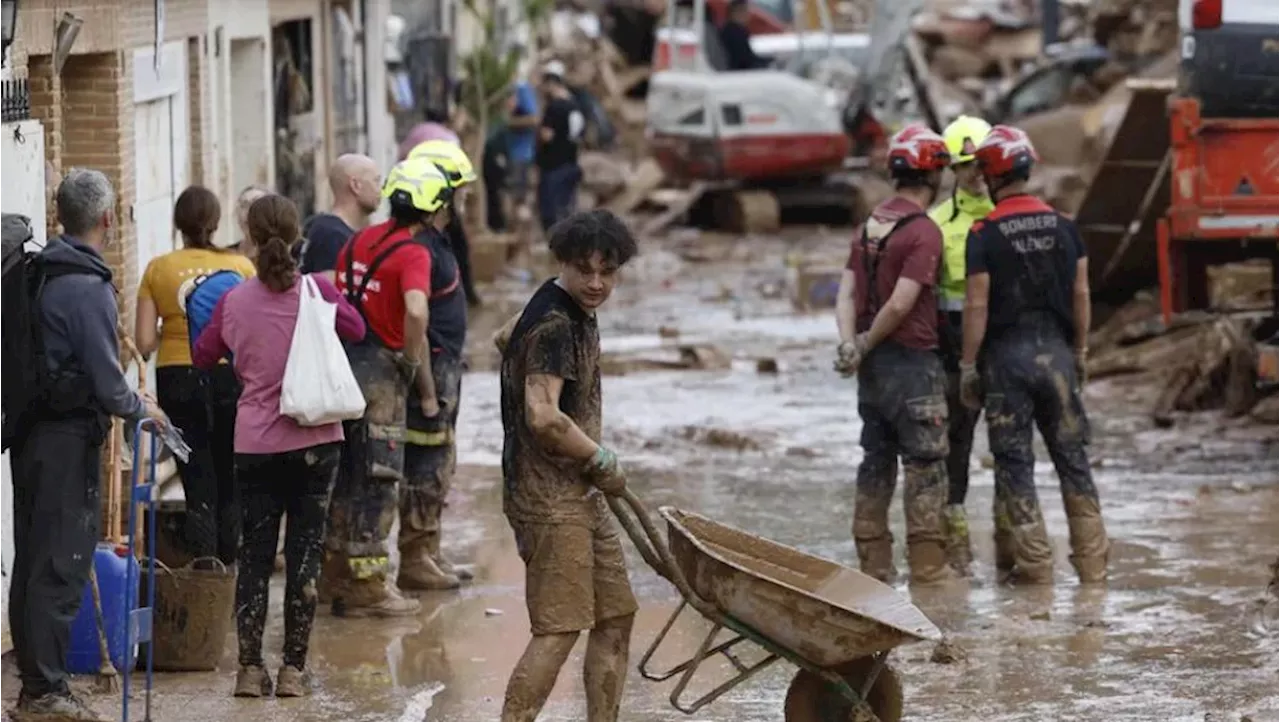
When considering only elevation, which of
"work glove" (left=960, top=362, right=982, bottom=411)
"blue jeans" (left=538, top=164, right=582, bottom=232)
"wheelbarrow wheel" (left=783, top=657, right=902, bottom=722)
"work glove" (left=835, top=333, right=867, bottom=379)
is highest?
"work glove" (left=835, top=333, right=867, bottom=379)

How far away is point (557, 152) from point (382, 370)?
1656 centimetres

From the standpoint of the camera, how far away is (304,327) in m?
9.03

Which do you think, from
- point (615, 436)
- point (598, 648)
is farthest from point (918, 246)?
point (615, 436)

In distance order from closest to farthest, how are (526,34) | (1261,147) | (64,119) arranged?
(64,119) → (1261,147) → (526,34)

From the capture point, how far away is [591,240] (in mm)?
7824

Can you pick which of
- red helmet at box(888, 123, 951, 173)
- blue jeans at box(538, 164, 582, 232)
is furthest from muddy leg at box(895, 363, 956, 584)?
blue jeans at box(538, 164, 582, 232)

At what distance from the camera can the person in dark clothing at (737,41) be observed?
32125mm

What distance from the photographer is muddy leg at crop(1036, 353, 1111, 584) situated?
1124cm

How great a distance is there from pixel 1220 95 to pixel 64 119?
703cm

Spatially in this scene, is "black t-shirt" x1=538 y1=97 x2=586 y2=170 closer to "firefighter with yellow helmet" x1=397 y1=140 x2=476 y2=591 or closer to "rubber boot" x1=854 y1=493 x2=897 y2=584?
"firefighter with yellow helmet" x1=397 y1=140 x2=476 y2=591

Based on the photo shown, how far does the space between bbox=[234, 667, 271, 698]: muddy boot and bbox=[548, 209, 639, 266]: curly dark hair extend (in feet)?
7.03

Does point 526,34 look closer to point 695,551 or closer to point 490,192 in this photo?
point 490,192

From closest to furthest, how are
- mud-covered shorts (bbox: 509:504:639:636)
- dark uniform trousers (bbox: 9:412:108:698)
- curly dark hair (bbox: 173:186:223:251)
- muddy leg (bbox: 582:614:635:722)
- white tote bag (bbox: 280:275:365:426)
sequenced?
mud-covered shorts (bbox: 509:504:639:636)
muddy leg (bbox: 582:614:635:722)
dark uniform trousers (bbox: 9:412:108:698)
white tote bag (bbox: 280:275:365:426)
curly dark hair (bbox: 173:186:223:251)

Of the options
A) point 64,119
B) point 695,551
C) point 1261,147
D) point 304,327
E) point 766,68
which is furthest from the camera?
point 766,68
